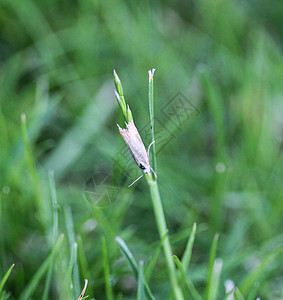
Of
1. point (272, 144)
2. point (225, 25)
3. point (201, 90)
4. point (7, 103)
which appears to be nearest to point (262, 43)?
point (225, 25)

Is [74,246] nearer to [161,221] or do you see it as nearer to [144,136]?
[161,221]

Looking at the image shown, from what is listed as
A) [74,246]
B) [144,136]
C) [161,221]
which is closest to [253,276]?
[161,221]

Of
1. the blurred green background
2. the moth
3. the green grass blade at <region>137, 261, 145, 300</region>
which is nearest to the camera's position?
the moth

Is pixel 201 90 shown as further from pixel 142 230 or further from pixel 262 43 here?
pixel 142 230

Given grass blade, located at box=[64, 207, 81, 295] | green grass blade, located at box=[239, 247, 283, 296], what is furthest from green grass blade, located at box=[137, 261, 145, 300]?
green grass blade, located at box=[239, 247, 283, 296]

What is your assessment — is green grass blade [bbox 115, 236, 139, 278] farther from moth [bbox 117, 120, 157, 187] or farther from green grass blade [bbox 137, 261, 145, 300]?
moth [bbox 117, 120, 157, 187]

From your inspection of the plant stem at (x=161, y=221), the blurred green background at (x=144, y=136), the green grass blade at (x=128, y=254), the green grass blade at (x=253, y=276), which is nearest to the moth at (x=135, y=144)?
the plant stem at (x=161, y=221)
